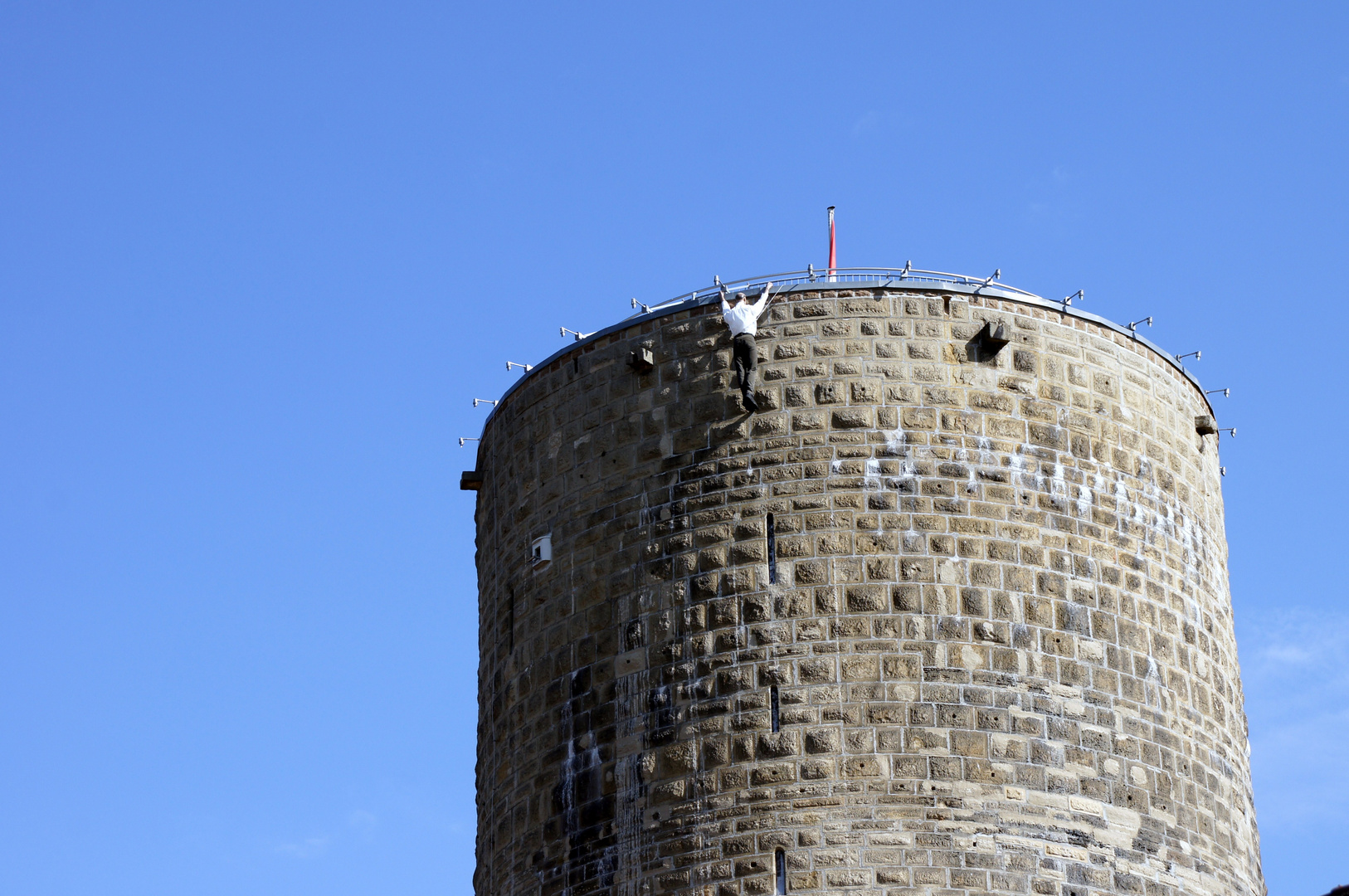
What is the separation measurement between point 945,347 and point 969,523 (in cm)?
221

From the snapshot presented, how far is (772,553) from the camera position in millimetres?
27969

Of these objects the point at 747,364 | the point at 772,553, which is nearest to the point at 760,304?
the point at 747,364

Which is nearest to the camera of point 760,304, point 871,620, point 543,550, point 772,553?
point 871,620

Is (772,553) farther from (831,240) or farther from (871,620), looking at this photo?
(831,240)

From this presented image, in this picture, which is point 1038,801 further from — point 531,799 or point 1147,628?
point 531,799

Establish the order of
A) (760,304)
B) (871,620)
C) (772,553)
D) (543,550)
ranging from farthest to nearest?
(543,550)
(760,304)
(772,553)
(871,620)

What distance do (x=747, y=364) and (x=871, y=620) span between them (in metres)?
3.44

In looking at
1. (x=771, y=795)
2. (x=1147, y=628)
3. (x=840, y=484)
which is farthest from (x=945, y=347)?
(x=771, y=795)

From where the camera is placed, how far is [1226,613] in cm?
3064

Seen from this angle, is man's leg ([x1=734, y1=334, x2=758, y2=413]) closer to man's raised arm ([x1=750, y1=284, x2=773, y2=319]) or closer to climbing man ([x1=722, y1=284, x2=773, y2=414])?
climbing man ([x1=722, y1=284, x2=773, y2=414])

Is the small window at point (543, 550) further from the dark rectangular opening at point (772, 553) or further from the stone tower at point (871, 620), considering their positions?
the dark rectangular opening at point (772, 553)

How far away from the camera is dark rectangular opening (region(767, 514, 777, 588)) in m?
27.8

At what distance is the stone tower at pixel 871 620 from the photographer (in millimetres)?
26969

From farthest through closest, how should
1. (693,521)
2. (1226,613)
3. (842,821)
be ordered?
(1226,613)
(693,521)
(842,821)
